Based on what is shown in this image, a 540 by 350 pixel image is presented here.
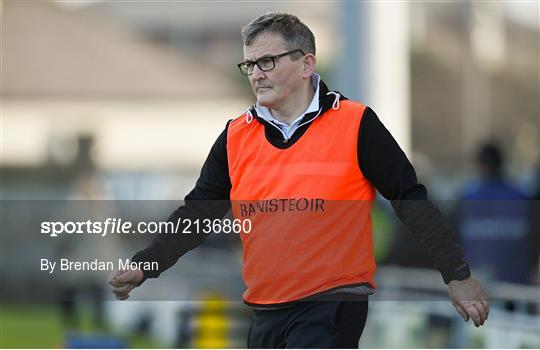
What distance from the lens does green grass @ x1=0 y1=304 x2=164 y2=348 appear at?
1508cm

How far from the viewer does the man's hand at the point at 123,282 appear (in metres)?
6.04

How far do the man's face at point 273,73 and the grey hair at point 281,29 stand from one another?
0.02 meters

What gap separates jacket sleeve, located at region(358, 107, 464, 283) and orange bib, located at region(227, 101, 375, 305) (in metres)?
0.05

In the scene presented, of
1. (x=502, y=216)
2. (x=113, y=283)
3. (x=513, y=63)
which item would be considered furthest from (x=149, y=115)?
(x=113, y=283)

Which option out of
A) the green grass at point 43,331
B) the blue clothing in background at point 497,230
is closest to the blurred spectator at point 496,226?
the blue clothing in background at point 497,230

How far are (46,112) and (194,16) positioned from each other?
42883mm

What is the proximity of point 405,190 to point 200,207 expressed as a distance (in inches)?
36.3

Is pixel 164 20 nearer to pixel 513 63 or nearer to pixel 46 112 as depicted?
pixel 513 63

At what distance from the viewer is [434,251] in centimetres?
588

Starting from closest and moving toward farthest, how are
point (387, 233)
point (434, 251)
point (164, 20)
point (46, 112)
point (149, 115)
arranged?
point (434, 251), point (387, 233), point (46, 112), point (149, 115), point (164, 20)

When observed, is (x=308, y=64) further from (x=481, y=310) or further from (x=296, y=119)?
(x=481, y=310)

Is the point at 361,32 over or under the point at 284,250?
over

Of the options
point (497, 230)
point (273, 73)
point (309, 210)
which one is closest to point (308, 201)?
point (309, 210)

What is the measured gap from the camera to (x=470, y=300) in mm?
5793
